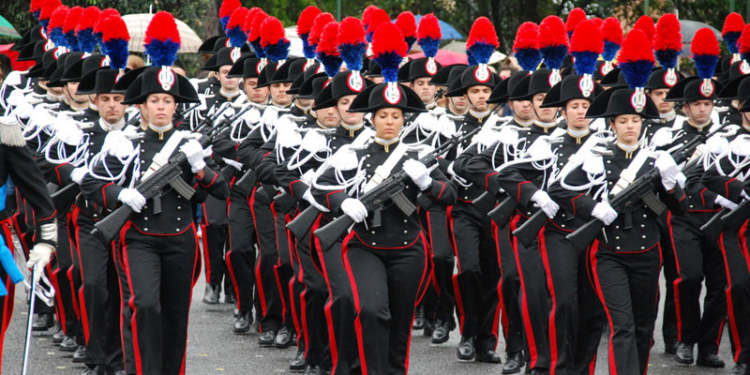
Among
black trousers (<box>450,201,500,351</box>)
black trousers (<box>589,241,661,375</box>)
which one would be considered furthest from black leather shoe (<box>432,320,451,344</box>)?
black trousers (<box>589,241,661,375</box>)

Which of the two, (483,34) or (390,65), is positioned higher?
(483,34)

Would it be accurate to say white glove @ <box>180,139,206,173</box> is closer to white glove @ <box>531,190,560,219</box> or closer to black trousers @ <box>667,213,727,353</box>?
white glove @ <box>531,190,560,219</box>

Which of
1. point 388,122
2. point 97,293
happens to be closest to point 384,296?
point 388,122

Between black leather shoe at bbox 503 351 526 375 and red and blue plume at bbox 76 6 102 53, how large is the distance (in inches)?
166

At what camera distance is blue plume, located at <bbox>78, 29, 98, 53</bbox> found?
10164 mm

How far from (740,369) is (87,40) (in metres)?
5.71

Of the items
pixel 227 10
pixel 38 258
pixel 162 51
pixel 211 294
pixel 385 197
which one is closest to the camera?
pixel 38 258

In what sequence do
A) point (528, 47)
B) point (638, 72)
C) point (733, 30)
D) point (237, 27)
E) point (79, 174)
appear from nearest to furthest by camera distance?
point (79, 174) → point (638, 72) → point (528, 47) → point (733, 30) → point (237, 27)

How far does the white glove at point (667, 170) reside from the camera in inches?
286

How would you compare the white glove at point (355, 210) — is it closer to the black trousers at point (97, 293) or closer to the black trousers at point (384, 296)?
the black trousers at point (384, 296)

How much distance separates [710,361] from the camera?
29.3 feet

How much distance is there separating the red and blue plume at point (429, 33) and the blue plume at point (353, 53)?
2626 millimetres

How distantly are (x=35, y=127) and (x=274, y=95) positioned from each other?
2026 mm

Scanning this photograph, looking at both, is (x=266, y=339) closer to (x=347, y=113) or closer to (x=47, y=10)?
(x=347, y=113)
